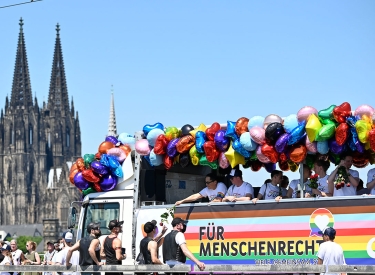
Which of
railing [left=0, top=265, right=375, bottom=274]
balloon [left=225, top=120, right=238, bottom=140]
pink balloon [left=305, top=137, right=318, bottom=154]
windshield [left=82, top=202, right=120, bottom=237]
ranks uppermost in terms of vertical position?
balloon [left=225, top=120, right=238, bottom=140]

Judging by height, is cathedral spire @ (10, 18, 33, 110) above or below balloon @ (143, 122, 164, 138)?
above

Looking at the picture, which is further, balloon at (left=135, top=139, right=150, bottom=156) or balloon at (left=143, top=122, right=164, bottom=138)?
balloon at (left=143, top=122, right=164, bottom=138)

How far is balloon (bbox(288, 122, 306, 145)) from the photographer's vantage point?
1369 centimetres

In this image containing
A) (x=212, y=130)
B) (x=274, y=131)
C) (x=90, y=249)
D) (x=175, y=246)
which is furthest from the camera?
(x=212, y=130)

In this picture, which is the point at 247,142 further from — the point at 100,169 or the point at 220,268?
the point at 220,268

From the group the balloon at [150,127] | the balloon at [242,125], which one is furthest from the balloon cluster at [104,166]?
the balloon at [242,125]

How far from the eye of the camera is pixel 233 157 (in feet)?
47.8

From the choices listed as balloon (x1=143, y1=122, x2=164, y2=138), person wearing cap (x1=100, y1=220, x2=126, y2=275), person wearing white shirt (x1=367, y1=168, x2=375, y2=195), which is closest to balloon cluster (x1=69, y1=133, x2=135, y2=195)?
balloon (x1=143, y1=122, x2=164, y2=138)

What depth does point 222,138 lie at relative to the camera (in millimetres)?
14617

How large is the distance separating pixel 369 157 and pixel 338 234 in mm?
1444

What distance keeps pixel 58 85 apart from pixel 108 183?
569 feet

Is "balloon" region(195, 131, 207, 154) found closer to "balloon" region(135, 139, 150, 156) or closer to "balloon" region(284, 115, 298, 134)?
"balloon" region(135, 139, 150, 156)

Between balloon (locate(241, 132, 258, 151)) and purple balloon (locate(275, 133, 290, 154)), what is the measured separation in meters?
0.45

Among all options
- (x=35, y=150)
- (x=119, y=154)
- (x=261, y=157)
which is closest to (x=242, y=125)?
(x=261, y=157)
